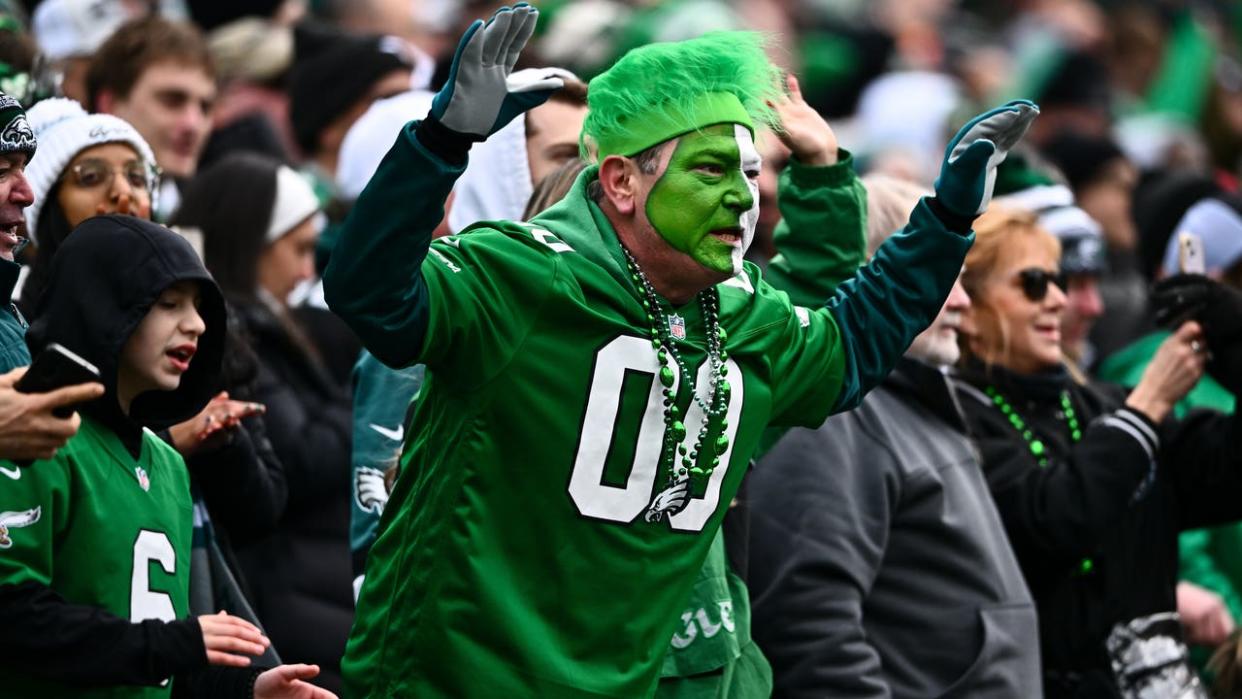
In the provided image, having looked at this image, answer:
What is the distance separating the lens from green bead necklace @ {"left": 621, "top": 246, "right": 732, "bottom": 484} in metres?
3.90

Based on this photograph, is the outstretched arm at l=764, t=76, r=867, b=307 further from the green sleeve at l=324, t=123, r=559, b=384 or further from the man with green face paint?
the green sleeve at l=324, t=123, r=559, b=384

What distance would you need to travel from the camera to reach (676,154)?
12.9 feet

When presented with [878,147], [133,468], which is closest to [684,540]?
[133,468]

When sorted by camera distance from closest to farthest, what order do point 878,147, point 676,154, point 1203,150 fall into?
point 676,154 → point 878,147 → point 1203,150

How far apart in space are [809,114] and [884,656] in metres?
1.36

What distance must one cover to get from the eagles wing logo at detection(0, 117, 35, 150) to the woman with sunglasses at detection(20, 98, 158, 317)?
79 cm

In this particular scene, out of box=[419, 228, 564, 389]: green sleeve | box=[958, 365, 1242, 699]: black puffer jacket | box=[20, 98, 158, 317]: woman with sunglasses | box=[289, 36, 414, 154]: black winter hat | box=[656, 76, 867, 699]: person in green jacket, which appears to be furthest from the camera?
box=[289, 36, 414, 154]: black winter hat

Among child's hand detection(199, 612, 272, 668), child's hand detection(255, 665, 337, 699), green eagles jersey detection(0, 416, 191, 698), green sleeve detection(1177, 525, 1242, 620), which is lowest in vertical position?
green sleeve detection(1177, 525, 1242, 620)

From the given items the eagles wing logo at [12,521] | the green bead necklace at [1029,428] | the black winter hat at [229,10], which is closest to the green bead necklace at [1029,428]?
the green bead necklace at [1029,428]

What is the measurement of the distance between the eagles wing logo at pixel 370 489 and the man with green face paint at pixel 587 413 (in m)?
0.70

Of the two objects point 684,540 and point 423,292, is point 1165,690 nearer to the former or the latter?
point 684,540

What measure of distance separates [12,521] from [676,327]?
51.2 inches

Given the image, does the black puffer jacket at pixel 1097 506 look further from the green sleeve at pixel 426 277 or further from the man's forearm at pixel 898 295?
the green sleeve at pixel 426 277

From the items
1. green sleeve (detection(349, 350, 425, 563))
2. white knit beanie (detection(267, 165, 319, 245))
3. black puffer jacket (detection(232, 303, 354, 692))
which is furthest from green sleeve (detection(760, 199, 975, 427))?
white knit beanie (detection(267, 165, 319, 245))
